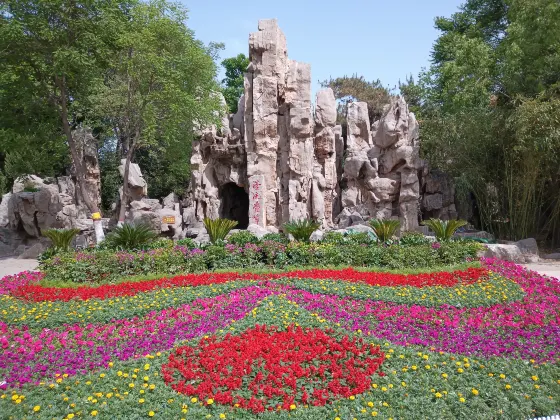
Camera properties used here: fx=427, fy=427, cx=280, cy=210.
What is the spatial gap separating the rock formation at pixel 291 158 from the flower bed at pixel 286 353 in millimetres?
12420

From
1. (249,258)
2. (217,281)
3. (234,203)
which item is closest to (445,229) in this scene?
(249,258)

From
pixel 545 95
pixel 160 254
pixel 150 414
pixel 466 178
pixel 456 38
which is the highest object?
pixel 456 38

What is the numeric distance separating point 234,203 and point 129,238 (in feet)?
42.9

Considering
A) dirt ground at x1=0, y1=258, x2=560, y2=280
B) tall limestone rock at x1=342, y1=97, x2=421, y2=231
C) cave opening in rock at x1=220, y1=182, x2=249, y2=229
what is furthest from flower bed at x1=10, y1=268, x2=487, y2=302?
cave opening in rock at x1=220, y1=182, x2=249, y2=229

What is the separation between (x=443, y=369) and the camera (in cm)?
484

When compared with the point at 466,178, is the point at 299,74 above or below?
above

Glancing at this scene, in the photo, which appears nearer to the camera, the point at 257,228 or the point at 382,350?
→ the point at 382,350

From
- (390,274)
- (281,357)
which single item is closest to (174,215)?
(390,274)

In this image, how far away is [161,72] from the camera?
50.7 ft

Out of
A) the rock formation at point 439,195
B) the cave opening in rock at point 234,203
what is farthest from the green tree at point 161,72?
the rock formation at point 439,195

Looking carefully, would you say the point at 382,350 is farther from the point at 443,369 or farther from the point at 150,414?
the point at 150,414

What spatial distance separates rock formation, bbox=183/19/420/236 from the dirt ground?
22.1 feet

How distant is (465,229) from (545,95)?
7.43 meters

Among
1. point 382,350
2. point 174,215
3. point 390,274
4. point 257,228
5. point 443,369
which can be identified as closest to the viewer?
point 443,369
